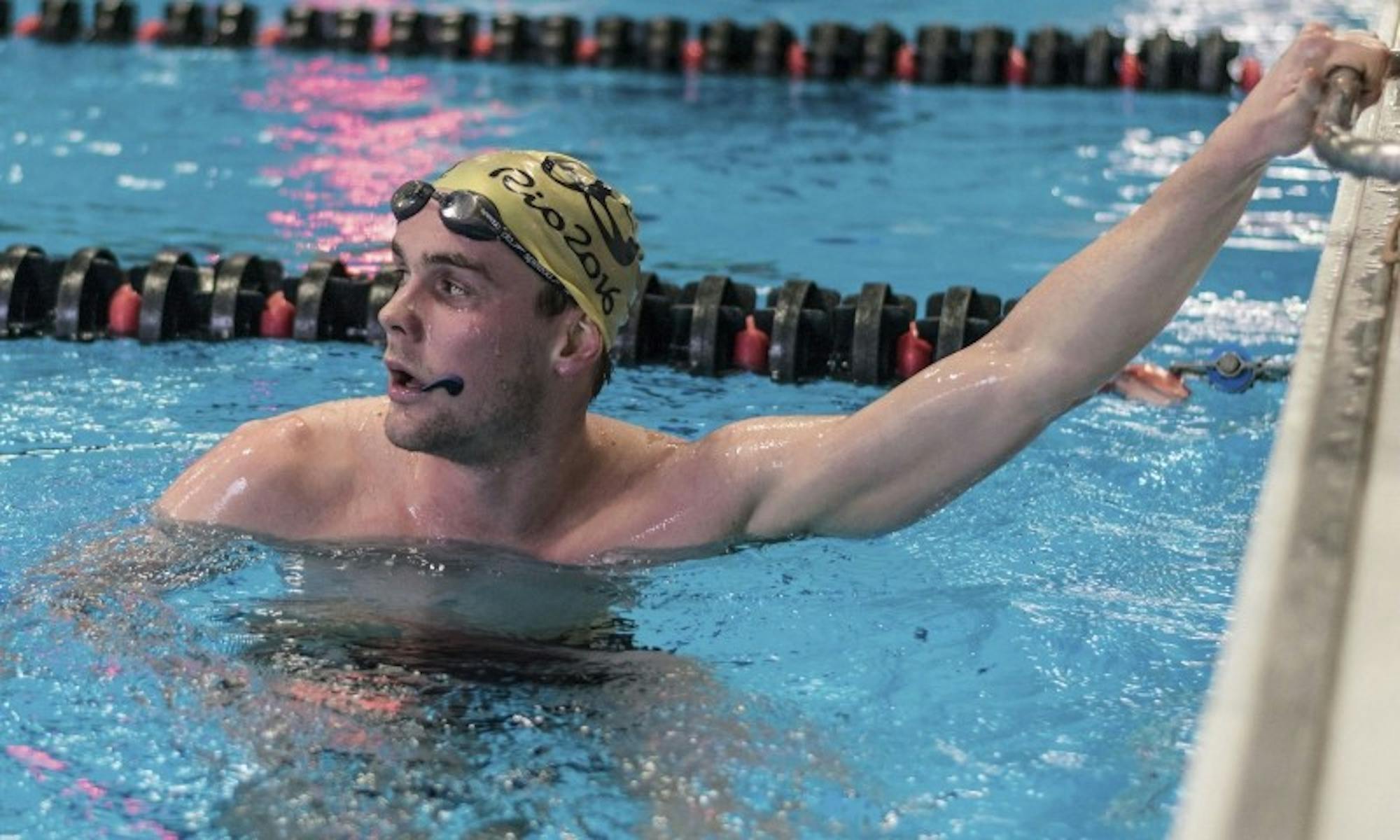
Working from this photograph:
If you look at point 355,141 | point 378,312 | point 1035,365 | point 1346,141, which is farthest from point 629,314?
point 355,141

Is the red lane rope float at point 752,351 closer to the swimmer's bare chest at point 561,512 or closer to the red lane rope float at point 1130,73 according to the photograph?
the swimmer's bare chest at point 561,512

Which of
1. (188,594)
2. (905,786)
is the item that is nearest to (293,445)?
(188,594)

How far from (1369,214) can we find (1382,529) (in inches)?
57.9

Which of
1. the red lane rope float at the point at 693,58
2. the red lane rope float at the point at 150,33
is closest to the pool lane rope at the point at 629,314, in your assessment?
the red lane rope float at the point at 693,58

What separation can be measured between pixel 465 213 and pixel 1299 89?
1.20 meters

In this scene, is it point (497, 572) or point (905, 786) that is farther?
point (497, 572)

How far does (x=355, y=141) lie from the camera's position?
7.65 metres

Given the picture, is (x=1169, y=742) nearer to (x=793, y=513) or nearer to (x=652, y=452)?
(x=793, y=513)

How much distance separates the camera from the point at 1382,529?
172 centimetres

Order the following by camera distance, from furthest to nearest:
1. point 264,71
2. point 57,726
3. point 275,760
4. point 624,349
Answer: point 264,71
point 624,349
point 57,726
point 275,760

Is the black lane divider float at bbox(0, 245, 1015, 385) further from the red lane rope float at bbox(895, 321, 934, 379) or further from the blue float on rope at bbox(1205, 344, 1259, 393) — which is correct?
the blue float on rope at bbox(1205, 344, 1259, 393)

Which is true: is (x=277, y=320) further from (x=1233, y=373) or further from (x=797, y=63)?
(x=797, y=63)

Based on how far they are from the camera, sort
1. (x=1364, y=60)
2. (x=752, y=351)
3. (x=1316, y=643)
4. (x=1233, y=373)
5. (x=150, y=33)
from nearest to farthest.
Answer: (x=1316, y=643), (x=1364, y=60), (x=1233, y=373), (x=752, y=351), (x=150, y=33)

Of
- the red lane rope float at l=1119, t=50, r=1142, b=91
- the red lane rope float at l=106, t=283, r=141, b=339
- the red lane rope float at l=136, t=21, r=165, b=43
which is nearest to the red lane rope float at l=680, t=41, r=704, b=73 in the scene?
the red lane rope float at l=1119, t=50, r=1142, b=91
